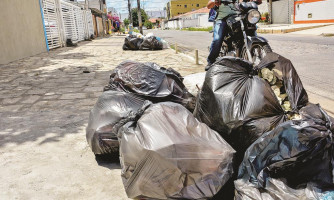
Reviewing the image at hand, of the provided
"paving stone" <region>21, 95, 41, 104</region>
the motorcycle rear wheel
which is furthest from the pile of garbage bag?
"paving stone" <region>21, 95, 41, 104</region>

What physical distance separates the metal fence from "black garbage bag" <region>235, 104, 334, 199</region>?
539 inches

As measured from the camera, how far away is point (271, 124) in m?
1.84

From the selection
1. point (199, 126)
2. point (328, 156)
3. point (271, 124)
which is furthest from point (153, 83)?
point (328, 156)

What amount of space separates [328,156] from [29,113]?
3.36 m

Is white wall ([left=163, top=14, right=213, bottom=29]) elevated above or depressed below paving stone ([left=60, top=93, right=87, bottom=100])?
above

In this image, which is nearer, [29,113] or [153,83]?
[153,83]

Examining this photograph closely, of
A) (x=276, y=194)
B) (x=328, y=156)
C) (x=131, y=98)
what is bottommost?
(x=276, y=194)

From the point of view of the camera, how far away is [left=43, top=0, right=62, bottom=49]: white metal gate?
44.1 feet

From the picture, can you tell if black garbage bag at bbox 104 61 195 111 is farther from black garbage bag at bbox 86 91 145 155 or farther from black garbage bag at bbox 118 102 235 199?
black garbage bag at bbox 118 102 235 199

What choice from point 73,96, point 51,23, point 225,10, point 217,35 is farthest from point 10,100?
point 51,23

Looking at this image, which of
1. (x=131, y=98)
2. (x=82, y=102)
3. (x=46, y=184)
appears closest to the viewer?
(x=46, y=184)

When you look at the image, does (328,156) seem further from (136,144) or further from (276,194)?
(136,144)

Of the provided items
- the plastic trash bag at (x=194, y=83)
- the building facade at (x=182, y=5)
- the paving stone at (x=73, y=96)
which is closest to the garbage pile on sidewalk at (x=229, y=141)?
the plastic trash bag at (x=194, y=83)

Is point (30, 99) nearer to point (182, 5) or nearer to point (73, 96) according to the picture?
point (73, 96)
